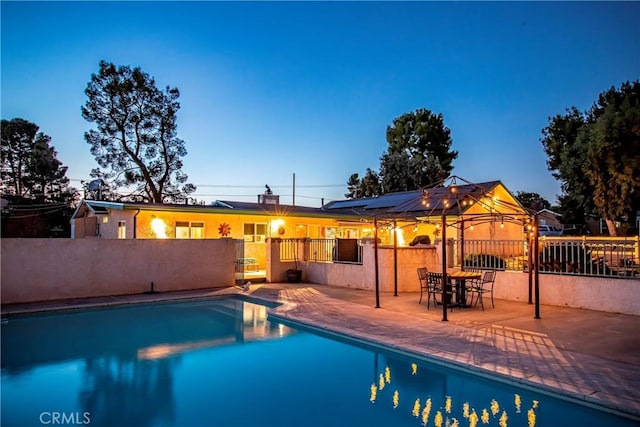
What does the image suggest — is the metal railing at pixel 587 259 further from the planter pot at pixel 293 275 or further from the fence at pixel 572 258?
the planter pot at pixel 293 275

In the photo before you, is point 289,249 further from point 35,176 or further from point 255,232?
point 35,176

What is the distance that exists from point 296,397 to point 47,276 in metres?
9.92

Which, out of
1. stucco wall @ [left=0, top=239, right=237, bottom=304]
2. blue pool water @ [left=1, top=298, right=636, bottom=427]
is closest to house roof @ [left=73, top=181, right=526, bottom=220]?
stucco wall @ [left=0, top=239, right=237, bottom=304]

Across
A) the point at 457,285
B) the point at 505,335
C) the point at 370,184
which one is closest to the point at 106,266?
the point at 457,285

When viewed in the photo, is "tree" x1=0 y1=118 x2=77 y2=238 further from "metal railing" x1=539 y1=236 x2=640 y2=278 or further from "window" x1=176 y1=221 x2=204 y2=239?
"metal railing" x1=539 y1=236 x2=640 y2=278

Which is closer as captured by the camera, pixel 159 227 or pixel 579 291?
pixel 579 291

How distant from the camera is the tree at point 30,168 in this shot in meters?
30.7

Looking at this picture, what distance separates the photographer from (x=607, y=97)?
25.4 meters

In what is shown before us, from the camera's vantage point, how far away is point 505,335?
306 inches

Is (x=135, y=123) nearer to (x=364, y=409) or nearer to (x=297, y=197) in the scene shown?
(x=297, y=197)

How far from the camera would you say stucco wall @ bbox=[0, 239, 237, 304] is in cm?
1177

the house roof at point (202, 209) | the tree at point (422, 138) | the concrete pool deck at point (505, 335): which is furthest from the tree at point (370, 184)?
the concrete pool deck at point (505, 335)

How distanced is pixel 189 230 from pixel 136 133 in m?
16.1

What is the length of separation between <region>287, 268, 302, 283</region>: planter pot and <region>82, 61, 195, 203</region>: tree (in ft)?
56.1
